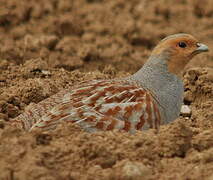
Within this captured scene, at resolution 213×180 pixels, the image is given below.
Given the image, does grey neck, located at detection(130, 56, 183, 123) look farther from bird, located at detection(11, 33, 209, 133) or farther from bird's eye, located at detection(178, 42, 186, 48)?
bird's eye, located at detection(178, 42, 186, 48)

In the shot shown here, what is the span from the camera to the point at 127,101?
5.75 m

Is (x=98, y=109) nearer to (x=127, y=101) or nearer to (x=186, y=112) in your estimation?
(x=127, y=101)

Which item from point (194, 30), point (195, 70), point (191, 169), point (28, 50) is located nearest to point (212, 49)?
point (194, 30)

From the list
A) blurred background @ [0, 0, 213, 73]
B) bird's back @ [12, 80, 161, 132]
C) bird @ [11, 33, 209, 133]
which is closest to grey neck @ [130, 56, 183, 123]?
bird @ [11, 33, 209, 133]

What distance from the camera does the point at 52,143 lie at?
476 centimetres

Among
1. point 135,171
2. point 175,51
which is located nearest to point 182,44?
point 175,51

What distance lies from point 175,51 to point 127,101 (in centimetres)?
112

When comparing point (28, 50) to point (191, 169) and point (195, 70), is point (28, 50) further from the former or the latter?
point (191, 169)

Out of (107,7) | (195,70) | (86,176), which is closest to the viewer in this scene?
(86,176)

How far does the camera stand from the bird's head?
21.3 feet

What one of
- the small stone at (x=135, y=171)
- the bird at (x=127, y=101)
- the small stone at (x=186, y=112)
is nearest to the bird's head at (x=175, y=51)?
the bird at (x=127, y=101)

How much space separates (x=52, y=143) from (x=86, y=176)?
1.71 feet

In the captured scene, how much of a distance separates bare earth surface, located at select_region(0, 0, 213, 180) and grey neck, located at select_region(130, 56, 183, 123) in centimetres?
33

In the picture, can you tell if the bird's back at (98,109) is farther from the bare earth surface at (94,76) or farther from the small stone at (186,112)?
the small stone at (186,112)
